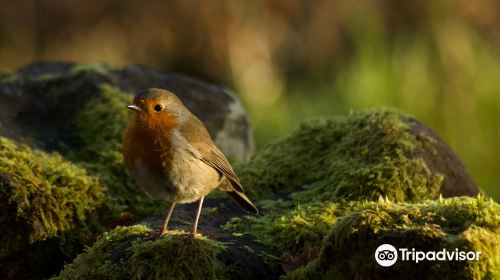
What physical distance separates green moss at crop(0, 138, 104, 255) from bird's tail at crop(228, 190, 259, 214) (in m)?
0.84

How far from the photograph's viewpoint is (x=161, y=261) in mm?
3449

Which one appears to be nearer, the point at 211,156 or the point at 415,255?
the point at 415,255

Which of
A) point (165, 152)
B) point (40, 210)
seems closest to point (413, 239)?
point (165, 152)

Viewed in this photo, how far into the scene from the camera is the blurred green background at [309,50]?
8508mm

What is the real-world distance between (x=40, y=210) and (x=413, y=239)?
217 cm

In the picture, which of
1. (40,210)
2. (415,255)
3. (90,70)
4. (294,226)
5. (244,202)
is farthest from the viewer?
(90,70)

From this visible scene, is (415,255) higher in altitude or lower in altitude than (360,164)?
lower

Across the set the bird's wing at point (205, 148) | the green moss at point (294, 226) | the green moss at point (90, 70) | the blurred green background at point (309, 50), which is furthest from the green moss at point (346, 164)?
the blurred green background at point (309, 50)

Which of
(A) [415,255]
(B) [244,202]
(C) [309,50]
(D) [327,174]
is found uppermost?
(C) [309,50]

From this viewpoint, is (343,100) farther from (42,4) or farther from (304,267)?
(304,267)

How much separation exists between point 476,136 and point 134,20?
204 inches

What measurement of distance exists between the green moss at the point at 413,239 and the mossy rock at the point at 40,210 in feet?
5.13

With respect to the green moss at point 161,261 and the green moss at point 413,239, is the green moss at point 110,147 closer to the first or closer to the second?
the green moss at point 161,261

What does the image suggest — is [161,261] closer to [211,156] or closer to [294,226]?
[294,226]
